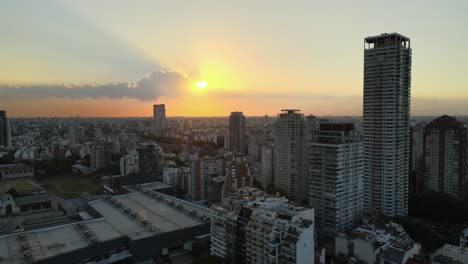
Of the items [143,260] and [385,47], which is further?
[385,47]

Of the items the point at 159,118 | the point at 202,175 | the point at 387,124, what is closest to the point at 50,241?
the point at 202,175

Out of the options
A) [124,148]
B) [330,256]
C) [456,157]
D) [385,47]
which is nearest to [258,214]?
[330,256]

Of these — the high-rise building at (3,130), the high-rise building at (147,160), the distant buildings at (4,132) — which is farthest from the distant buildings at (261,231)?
the distant buildings at (4,132)

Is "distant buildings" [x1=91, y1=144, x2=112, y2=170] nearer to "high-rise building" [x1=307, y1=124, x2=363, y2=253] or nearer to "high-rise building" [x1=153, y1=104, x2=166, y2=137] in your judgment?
A: "high-rise building" [x1=307, y1=124, x2=363, y2=253]

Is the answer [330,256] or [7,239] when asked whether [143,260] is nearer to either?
[7,239]

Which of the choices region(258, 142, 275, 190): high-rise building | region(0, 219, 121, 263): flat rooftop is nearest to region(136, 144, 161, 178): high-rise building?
region(258, 142, 275, 190): high-rise building

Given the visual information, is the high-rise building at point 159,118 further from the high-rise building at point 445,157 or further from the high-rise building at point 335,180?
the high-rise building at point 335,180

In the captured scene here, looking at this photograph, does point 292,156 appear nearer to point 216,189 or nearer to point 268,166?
point 268,166
